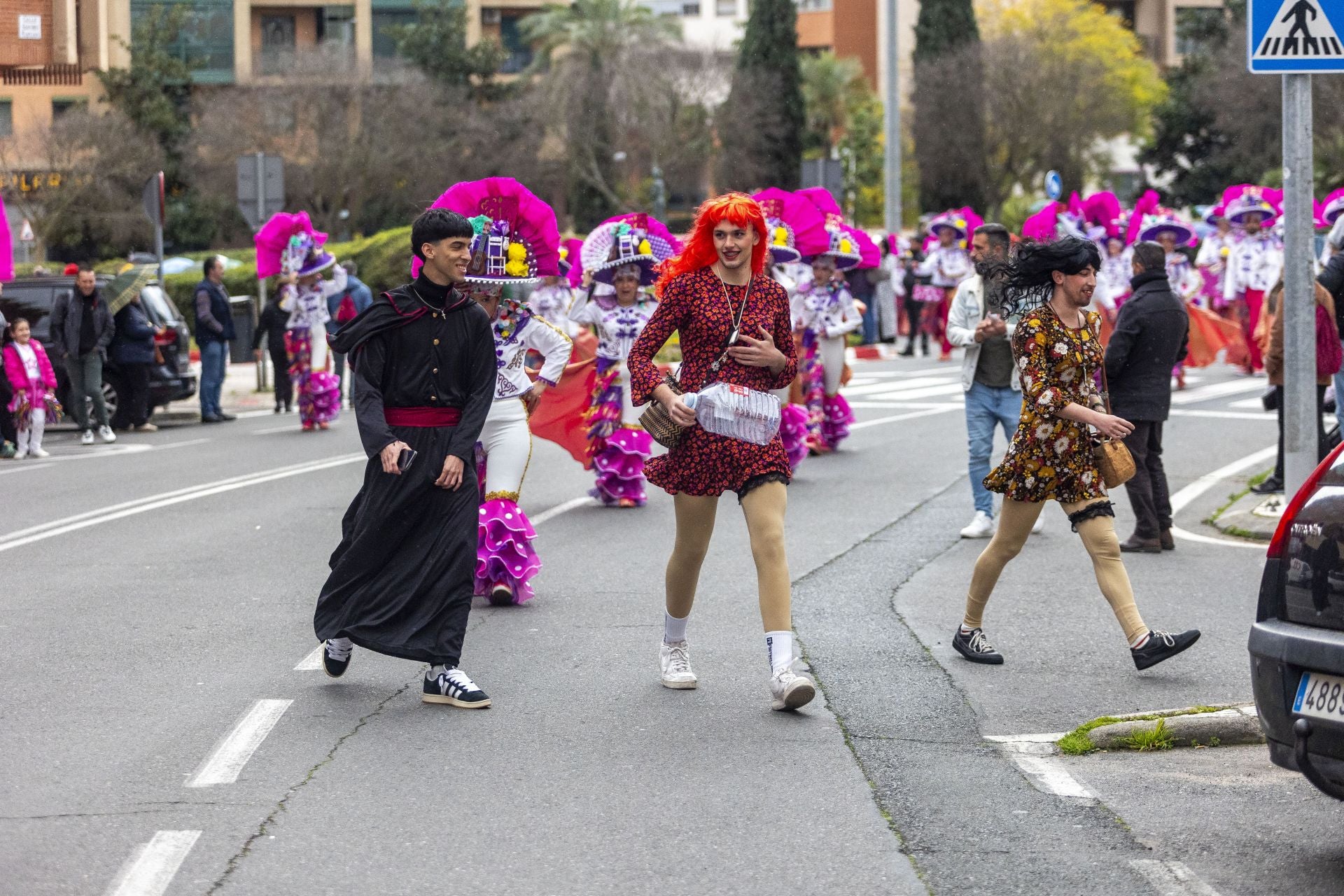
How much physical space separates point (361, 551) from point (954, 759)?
2303 millimetres

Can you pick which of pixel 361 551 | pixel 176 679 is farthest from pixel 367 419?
pixel 176 679

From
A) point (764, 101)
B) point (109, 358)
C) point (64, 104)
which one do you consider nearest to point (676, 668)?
point (109, 358)

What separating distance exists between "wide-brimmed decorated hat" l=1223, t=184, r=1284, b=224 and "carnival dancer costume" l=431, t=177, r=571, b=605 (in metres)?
15.7

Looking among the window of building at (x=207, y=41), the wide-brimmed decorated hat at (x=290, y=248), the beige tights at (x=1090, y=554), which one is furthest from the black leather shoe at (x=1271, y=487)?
the window of building at (x=207, y=41)

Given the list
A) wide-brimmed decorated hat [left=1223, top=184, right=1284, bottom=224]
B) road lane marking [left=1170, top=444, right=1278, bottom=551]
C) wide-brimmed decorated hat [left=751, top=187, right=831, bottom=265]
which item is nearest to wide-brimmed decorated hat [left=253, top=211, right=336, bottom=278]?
wide-brimmed decorated hat [left=751, top=187, right=831, bottom=265]

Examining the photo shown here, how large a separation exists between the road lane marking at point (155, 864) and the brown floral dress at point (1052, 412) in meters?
3.73

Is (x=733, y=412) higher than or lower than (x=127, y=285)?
lower

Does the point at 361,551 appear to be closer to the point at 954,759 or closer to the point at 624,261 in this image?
the point at 954,759

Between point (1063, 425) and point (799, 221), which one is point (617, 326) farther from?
point (1063, 425)

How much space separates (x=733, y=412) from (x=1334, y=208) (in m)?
10.4

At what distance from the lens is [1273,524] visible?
1155cm

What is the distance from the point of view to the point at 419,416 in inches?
275

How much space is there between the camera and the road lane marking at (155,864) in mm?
4742

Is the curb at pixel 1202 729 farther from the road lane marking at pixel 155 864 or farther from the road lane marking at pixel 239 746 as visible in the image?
the road lane marking at pixel 155 864
